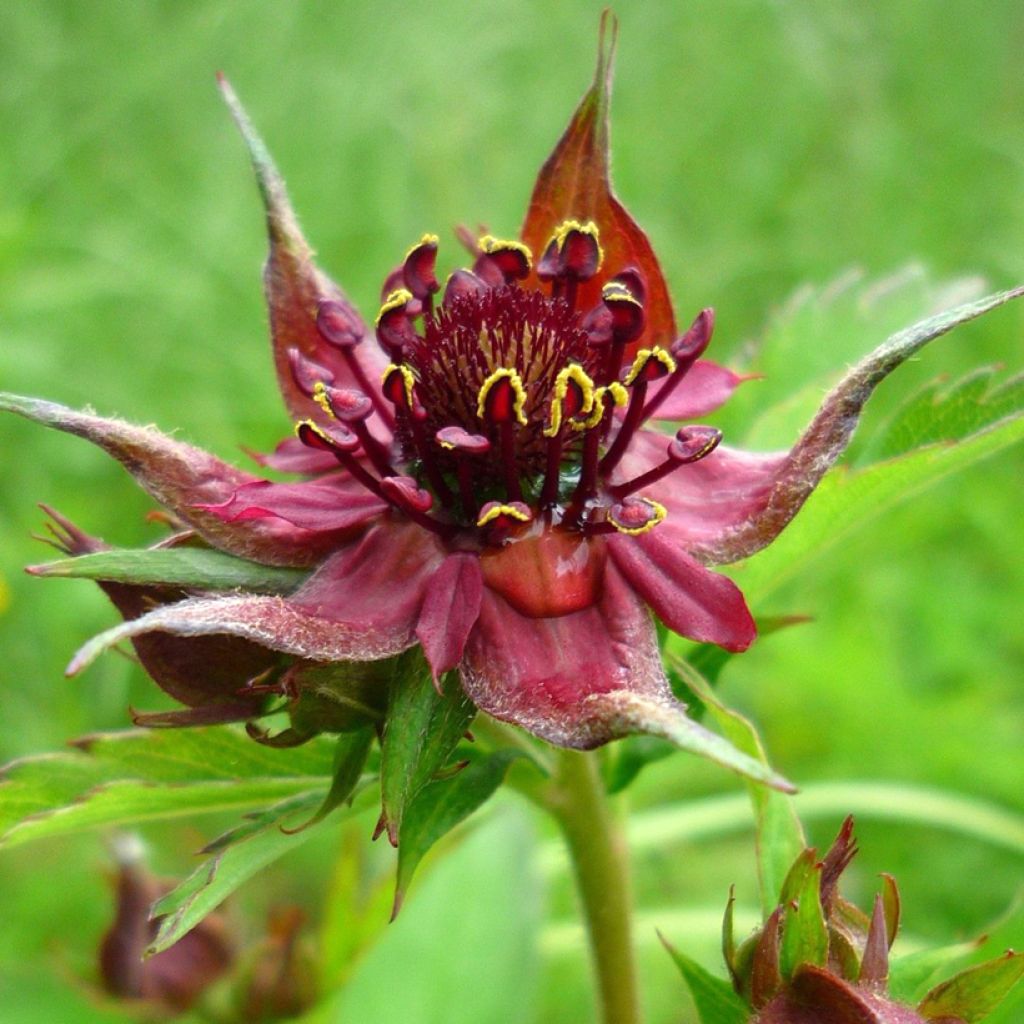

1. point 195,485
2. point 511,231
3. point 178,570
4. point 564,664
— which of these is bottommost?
point 564,664

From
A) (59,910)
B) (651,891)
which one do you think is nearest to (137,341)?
(59,910)

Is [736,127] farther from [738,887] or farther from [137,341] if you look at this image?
[738,887]

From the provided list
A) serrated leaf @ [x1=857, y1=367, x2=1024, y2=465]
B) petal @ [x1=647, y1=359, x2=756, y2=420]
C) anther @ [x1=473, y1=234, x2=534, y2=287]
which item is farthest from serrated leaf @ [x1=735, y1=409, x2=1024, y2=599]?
anther @ [x1=473, y1=234, x2=534, y2=287]

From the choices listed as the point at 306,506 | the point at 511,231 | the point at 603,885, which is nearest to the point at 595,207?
the point at 306,506

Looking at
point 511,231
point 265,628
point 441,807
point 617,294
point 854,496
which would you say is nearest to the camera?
point 265,628

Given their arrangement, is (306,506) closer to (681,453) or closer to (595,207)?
(681,453)

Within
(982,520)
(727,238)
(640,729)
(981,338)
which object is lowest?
(640,729)
